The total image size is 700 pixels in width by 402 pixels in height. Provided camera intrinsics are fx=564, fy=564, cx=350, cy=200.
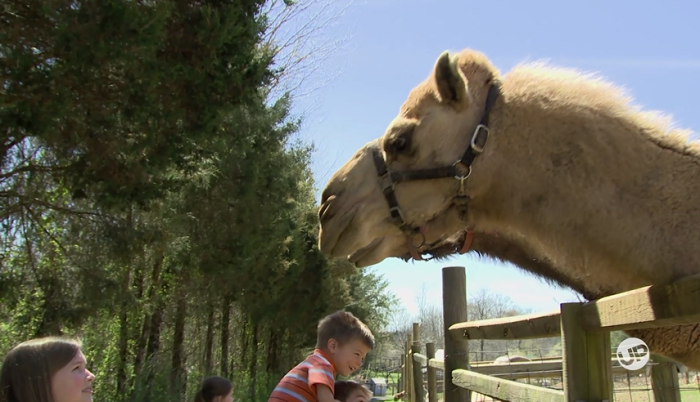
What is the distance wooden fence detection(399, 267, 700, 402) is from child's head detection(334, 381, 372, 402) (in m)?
0.78

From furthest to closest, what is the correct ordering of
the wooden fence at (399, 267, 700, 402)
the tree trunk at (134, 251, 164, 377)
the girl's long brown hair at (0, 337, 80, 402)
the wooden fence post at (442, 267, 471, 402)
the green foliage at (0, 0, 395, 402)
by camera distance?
the tree trunk at (134, 251, 164, 377) < the green foliage at (0, 0, 395, 402) < the wooden fence post at (442, 267, 471, 402) < the girl's long brown hair at (0, 337, 80, 402) < the wooden fence at (399, 267, 700, 402)

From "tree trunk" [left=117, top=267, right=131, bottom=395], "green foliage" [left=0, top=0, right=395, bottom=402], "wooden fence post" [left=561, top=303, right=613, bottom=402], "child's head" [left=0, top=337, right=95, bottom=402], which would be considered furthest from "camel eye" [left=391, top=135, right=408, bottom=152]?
"tree trunk" [left=117, top=267, right=131, bottom=395]

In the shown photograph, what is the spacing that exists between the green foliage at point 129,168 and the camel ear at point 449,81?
435 cm

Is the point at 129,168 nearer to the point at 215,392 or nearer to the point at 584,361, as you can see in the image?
the point at 215,392

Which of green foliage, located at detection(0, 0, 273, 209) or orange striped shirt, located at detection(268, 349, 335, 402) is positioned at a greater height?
green foliage, located at detection(0, 0, 273, 209)

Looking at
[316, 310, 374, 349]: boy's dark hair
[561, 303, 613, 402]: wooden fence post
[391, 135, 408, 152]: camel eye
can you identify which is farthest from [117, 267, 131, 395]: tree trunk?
[561, 303, 613, 402]: wooden fence post

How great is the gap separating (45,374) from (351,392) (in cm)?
160

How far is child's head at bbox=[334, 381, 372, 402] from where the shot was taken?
9.81 ft

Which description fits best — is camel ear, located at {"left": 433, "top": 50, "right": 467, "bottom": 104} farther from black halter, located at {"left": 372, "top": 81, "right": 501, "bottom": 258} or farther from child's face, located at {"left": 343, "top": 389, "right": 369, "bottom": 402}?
child's face, located at {"left": 343, "top": 389, "right": 369, "bottom": 402}

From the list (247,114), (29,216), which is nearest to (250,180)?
(247,114)

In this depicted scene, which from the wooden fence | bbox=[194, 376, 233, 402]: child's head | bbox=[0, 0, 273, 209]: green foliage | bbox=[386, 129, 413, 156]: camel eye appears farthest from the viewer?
bbox=[0, 0, 273, 209]: green foliage

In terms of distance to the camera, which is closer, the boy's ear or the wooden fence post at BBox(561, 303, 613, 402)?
the wooden fence post at BBox(561, 303, 613, 402)

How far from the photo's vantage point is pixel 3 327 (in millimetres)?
8273

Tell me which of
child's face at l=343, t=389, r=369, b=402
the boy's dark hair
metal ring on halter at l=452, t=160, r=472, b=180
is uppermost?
metal ring on halter at l=452, t=160, r=472, b=180
